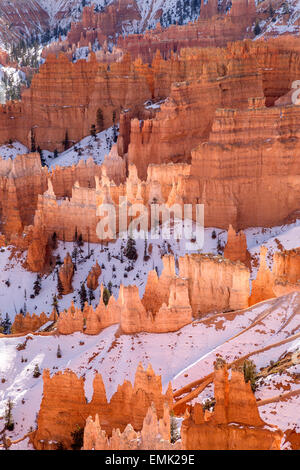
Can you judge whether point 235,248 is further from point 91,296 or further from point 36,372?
point 36,372

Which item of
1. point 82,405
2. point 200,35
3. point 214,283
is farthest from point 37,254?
point 200,35

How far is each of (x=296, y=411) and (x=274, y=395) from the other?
990 millimetres

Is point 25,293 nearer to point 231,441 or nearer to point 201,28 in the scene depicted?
point 231,441

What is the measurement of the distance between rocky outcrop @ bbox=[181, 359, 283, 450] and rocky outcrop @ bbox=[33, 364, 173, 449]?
323cm

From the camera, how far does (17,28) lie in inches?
6093

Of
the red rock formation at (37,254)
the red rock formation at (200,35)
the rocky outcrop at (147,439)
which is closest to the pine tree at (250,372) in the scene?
the rocky outcrop at (147,439)

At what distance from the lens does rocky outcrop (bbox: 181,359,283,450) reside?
18219mm

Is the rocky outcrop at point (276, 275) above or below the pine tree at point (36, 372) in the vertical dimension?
above

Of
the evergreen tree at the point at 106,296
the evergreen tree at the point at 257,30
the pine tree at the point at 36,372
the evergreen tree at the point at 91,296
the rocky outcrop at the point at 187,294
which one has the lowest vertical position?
the pine tree at the point at 36,372

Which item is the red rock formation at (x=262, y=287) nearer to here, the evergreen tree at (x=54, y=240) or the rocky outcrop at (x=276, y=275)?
the rocky outcrop at (x=276, y=275)

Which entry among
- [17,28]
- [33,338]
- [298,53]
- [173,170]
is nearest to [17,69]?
[17,28]
